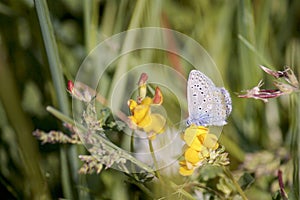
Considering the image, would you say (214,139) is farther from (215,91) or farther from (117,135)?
(117,135)

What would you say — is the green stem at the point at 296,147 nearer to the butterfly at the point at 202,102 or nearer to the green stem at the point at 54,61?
the butterfly at the point at 202,102

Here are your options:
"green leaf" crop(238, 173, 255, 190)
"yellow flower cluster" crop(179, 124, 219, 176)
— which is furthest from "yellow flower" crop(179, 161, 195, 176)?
"green leaf" crop(238, 173, 255, 190)

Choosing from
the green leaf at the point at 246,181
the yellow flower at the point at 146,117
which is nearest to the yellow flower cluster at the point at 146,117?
the yellow flower at the point at 146,117

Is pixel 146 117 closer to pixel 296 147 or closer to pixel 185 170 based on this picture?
pixel 185 170

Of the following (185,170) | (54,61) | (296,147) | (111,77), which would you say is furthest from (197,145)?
(111,77)

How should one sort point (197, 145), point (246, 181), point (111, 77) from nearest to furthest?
point (197, 145)
point (246, 181)
point (111, 77)

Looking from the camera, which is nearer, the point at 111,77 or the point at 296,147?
the point at 296,147
